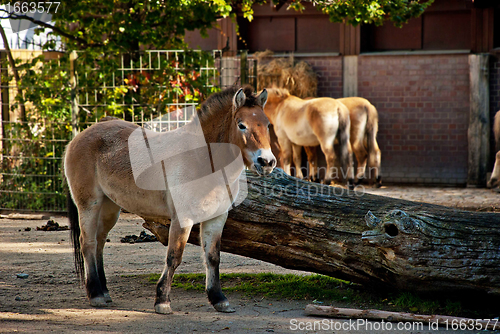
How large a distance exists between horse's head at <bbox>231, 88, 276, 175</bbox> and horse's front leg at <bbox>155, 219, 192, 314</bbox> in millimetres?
721

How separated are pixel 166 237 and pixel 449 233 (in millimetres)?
2423

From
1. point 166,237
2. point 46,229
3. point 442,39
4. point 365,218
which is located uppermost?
point 442,39

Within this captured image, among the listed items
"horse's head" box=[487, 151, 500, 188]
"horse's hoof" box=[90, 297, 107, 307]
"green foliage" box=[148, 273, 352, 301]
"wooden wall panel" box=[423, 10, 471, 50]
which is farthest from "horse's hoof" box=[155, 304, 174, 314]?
"wooden wall panel" box=[423, 10, 471, 50]

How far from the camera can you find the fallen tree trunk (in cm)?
379

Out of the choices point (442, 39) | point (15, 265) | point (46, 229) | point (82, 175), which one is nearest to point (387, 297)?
point (82, 175)

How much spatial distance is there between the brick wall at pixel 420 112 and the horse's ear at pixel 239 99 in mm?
9343

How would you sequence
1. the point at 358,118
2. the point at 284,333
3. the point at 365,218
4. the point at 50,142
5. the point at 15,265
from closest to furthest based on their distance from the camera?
the point at 284,333 → the point at 365,218 → the point at 15,265 → the point at 50,142 → the point at 358,118

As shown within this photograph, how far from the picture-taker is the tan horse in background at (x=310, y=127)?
36.4ft

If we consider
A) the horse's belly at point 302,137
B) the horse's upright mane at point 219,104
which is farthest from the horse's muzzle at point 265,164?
the horse's belly at point 302,137

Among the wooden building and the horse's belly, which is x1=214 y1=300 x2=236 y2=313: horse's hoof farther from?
the wooden building

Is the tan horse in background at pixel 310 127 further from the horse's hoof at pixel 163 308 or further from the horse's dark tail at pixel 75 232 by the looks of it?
the horse's hoof at pixel 163 308

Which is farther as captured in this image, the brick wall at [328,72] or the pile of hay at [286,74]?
the brick wall at [328,72]

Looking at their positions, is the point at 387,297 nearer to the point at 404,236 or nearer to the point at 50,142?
the point at 404,236

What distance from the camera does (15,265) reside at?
5766 mm
